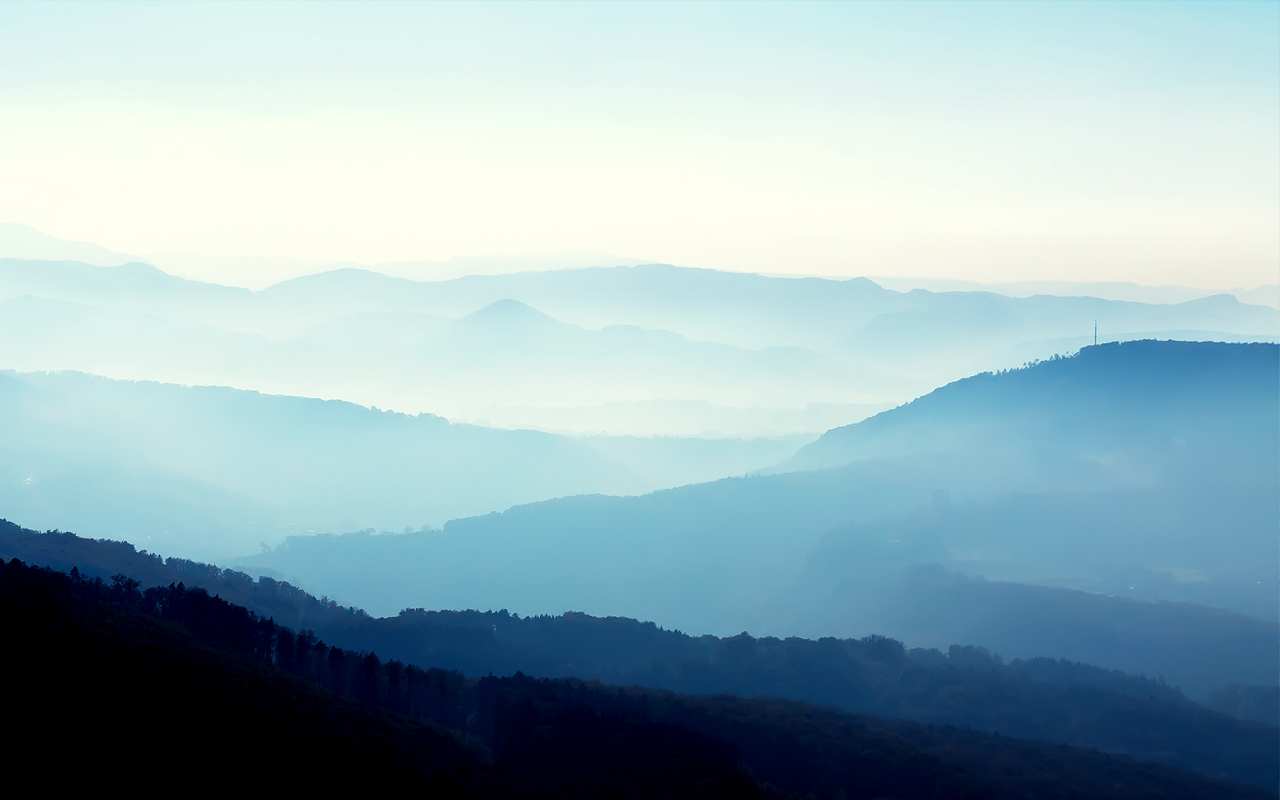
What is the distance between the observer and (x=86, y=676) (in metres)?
87.8

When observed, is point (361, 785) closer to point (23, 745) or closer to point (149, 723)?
point (149, 723)

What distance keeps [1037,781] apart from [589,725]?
71267 mm

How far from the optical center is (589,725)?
507 ft

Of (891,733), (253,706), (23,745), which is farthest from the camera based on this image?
(891,733)

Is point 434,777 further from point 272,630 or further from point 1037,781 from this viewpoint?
point 1037,781

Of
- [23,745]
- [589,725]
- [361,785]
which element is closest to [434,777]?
[361,785]

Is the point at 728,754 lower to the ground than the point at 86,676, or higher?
lower

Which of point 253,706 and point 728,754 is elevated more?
point 253,706

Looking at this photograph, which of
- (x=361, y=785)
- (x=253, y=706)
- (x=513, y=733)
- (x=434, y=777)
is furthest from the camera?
(x=513, y=733)

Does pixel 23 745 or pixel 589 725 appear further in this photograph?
pixel 589 725

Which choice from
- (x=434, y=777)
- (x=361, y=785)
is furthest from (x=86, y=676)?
(x=434, y=777)

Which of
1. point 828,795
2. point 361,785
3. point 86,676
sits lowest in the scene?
point 828,795

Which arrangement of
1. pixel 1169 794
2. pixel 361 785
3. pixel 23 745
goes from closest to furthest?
1. pixel 23 745
2. pixel 361 785
3. pixel 1169 794

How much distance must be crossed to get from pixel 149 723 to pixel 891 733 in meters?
137
